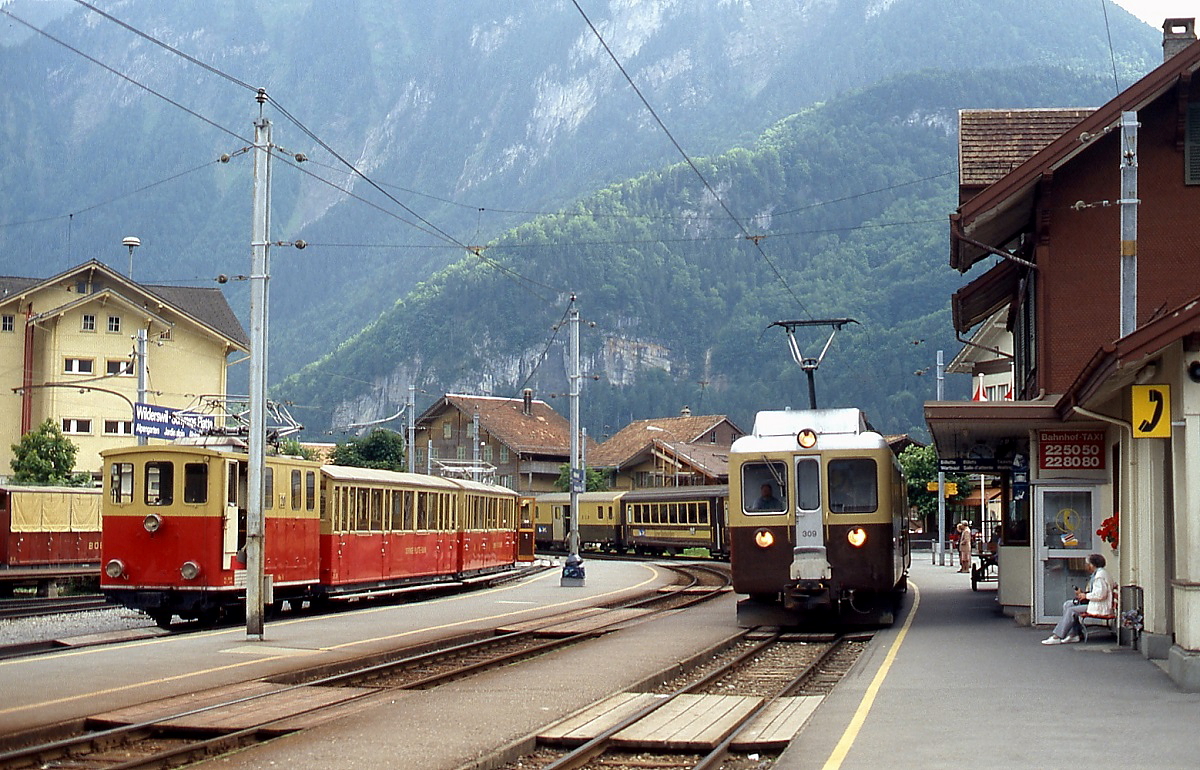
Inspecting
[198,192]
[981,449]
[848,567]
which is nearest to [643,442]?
[981,449]

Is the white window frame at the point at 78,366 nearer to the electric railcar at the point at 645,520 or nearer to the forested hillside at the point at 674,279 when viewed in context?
the electric railcar at the point at 645,520

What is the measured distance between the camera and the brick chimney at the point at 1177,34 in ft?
73.9

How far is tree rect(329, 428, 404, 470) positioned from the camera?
72.9 metres

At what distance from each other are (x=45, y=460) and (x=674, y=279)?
100432 mm

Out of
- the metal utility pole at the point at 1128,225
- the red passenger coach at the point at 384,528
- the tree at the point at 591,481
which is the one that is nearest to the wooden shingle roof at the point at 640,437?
the tree at the point at 591,481

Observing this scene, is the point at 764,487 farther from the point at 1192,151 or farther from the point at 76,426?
the point at 76,426

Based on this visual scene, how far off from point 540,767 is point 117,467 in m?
13.3

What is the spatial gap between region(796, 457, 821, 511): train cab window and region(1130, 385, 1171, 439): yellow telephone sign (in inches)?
284

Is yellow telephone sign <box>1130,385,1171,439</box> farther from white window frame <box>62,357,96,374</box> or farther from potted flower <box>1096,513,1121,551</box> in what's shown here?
white window frame <box>62,357,96,374</box>

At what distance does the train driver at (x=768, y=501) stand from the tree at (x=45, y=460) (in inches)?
1074

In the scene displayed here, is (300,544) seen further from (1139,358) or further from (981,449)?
(1139,358)

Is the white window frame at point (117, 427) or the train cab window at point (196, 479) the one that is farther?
the white window frame at point (117, 427)

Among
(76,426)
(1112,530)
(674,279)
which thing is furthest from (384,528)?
(674,279)

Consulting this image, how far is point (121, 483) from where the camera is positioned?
827 inches
